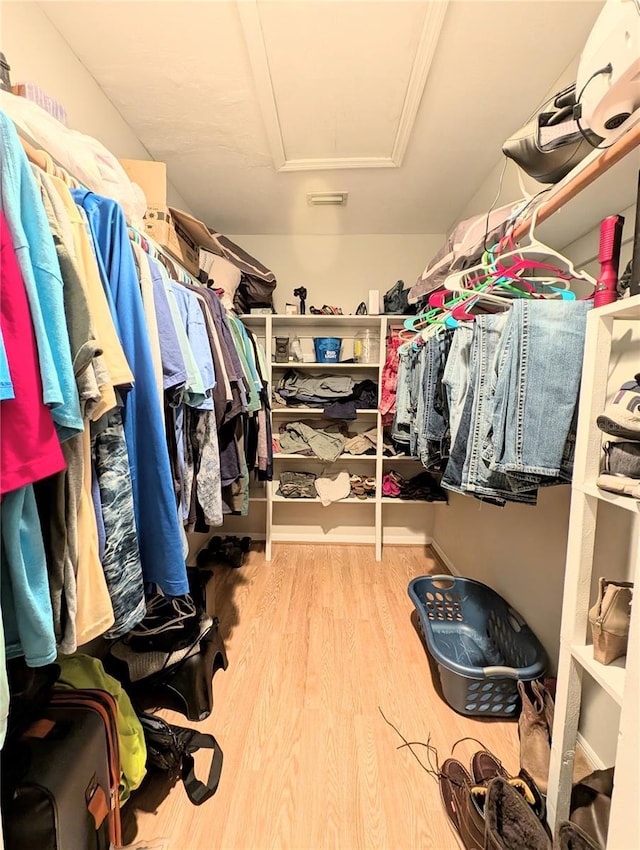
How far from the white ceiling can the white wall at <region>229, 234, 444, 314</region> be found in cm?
51

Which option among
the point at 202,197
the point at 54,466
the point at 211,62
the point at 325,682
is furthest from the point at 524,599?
the point at 202,197

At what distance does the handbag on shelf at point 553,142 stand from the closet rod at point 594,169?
0.15 metres

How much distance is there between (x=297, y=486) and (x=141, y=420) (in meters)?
1.83

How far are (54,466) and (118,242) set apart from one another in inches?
20.0

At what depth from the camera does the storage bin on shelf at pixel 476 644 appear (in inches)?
48.3

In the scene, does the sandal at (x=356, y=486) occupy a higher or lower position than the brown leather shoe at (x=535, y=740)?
higher

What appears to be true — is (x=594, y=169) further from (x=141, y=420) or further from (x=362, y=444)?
(x=362, y=444)

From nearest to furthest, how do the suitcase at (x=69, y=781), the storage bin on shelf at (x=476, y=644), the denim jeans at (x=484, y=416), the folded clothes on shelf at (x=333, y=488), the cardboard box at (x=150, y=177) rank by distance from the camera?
the suitcase at (x=69, y=781), the denim jeans at (x=484, y=416), the storage bin on shelf at (x=476, y=644), the cardboard box at (x=150, y=177), the folded clothes on shelf at (x=333, y=488)

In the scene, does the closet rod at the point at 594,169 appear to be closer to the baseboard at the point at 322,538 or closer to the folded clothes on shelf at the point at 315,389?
the folded clothes on shelf at the point at 315,389

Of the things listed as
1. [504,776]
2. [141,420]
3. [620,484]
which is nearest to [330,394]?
[141,420]

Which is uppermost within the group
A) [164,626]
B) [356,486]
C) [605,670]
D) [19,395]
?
[19,395]

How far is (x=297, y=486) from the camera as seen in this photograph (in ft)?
8.23

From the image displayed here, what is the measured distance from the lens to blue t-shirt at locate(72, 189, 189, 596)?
725 millimetres

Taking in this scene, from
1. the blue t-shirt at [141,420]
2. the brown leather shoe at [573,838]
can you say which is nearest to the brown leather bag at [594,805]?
the brown leather shoe at [573,838]
